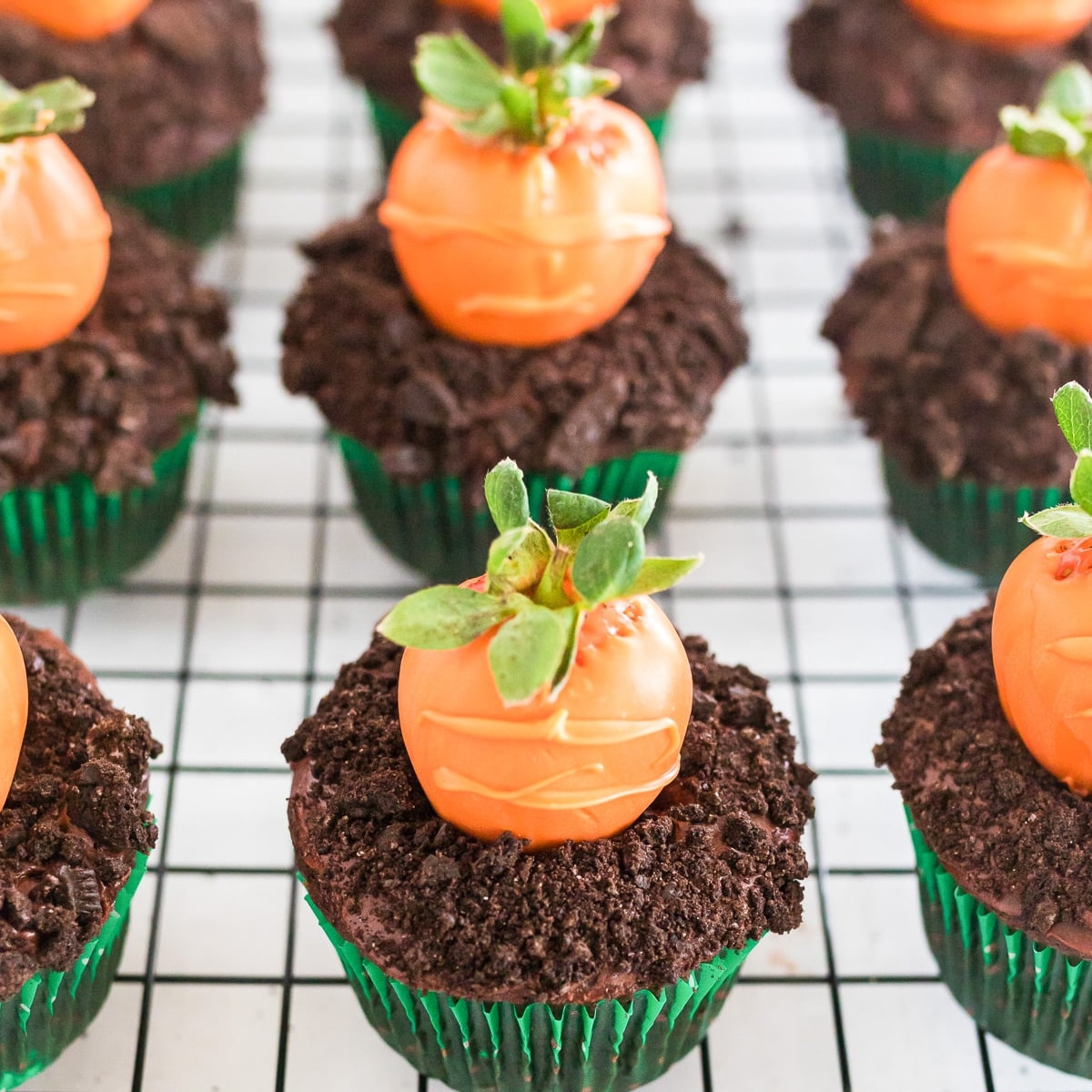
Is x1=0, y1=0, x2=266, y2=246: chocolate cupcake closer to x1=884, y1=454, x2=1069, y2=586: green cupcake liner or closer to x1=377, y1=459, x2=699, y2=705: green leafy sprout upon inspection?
x1=884, y1=454, x2=1069, y2=586: green cupcake liner

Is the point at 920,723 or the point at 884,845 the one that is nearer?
the point at 920,723

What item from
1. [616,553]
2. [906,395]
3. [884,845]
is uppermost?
[616,553]

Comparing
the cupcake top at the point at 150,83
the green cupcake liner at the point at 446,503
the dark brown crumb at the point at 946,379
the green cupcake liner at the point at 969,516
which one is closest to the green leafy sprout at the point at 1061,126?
the dark brown crumb at the point at 946,379

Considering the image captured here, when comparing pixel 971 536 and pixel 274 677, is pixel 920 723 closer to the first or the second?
pixel 971 536

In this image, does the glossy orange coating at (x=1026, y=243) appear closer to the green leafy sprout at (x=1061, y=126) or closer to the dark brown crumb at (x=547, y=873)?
the green leafy sprout at (x=1061, y=126)

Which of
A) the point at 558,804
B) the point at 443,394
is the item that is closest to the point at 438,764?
the point at 558,804

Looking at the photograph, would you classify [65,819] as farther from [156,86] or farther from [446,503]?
[156,86]

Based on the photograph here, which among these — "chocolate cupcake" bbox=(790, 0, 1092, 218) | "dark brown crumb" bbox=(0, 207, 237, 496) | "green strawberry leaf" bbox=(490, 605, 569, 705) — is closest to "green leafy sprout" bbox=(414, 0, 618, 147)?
"dark brown crumb" bbox=(0, 207, 237, 496)
